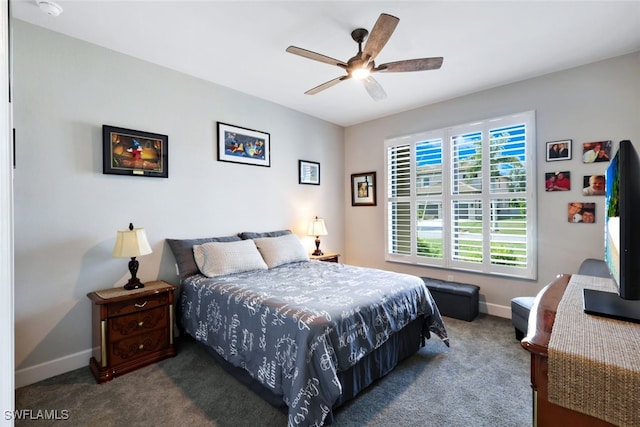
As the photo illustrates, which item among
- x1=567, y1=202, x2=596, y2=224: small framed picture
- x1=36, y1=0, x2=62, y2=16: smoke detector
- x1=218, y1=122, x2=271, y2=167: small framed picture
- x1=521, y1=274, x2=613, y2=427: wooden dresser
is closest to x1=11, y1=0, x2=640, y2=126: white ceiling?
x1=36, y1=0, x2=62, y2=16: smoke detector

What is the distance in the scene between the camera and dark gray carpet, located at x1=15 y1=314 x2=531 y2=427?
180cm

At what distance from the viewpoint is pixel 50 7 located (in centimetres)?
205

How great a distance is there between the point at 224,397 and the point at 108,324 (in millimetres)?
1101

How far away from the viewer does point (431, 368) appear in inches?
93.3

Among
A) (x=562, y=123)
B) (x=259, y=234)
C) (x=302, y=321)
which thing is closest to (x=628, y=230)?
(x=302, y=321)

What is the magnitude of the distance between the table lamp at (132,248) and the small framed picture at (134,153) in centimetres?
63

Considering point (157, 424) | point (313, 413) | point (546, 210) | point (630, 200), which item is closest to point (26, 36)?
point (157, 424)

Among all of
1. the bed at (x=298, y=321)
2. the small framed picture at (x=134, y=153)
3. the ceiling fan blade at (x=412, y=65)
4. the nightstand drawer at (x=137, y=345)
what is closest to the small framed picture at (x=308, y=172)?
the bed at (x=298, y=321)

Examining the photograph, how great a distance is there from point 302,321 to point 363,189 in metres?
3.42

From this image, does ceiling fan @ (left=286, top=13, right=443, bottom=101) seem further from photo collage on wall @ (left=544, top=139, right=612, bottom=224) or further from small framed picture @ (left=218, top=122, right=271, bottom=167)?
photo collage on wall @ (left=544, top=139, right=612, bottom=224)

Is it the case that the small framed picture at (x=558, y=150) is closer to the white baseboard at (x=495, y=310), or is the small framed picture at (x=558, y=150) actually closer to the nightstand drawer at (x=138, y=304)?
the white baseboard at (x=495, y=310)

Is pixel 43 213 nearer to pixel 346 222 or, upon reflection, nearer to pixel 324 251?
pixel 324 251

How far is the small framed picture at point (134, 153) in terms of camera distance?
8.52 feet

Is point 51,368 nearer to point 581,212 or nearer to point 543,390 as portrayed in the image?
point 543,390
